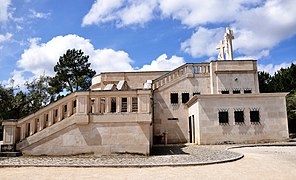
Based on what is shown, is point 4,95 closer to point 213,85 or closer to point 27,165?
point 213,85

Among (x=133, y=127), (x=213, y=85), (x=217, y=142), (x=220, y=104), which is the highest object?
(x=213, y=85)

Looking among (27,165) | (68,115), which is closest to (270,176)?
(27,165)

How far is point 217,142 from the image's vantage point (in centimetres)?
1750

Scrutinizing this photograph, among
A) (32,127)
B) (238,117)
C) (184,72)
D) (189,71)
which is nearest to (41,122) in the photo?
(32,127)

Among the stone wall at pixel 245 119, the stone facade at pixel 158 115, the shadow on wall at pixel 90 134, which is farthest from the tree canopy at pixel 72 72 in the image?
the shadow on wall at pixel 90 134

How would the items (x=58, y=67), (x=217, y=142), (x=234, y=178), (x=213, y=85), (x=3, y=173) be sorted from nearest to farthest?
(x=234, y=178)
(x=3, y=173)
(x=217, y=142)
(x=213, y=85)
(x=58, y=67)

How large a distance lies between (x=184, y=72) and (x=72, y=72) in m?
23.1

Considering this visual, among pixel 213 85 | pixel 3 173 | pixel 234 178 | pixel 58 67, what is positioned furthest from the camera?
pixel 58 67

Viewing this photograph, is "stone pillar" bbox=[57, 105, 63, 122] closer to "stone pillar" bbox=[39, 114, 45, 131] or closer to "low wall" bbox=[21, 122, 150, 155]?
"low wall" bbox=[21, 122, 150, 155]

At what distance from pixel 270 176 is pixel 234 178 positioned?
924 mm

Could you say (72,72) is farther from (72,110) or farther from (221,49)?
(72,110)

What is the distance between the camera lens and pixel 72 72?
39750 mm

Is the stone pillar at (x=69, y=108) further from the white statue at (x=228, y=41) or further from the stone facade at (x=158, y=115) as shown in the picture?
the white statue at (x=228, y=41)

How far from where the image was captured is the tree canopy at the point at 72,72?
37750 mm
